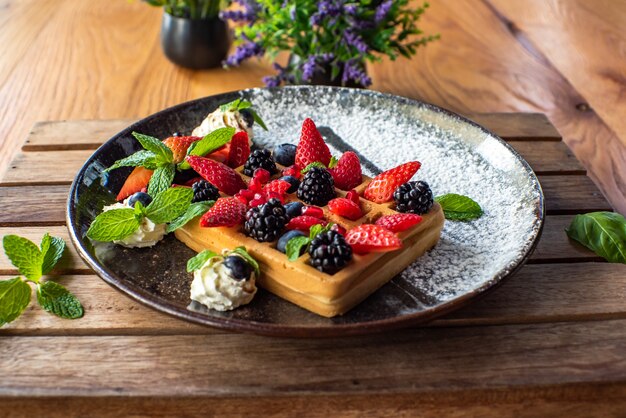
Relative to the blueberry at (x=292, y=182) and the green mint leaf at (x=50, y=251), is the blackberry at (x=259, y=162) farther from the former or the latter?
the green mint leaf at (x=50, y=251)

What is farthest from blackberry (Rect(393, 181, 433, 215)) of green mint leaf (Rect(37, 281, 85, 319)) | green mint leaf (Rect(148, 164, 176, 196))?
green mint leaf (Rect(37, 281, 85, 319))

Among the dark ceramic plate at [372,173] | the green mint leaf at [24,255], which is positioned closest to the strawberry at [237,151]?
the dark ceramic plate at [372,173]

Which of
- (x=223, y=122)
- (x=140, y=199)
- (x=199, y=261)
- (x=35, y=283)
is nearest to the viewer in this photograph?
(x=199, y=261)

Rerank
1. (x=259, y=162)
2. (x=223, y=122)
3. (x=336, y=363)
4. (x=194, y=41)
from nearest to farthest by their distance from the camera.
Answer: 1. (x=336, y=363)
2. (x=259, y=162)
3. (x=223, y=122)
4. (x=194, y=41)

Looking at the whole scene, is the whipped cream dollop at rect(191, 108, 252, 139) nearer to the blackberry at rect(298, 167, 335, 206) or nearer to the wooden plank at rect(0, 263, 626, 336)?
the blackberry at rect(298, 167, 335, 206)

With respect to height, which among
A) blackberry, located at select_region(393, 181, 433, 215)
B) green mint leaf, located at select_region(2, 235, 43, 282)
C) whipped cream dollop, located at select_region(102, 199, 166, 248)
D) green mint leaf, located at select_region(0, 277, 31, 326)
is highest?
blackberry, located at select_region(393, 181, 433, 215)

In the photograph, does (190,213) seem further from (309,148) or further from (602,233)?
(602,233)

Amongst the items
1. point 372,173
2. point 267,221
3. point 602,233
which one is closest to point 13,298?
point 267,221

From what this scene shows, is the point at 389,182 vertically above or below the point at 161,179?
above
